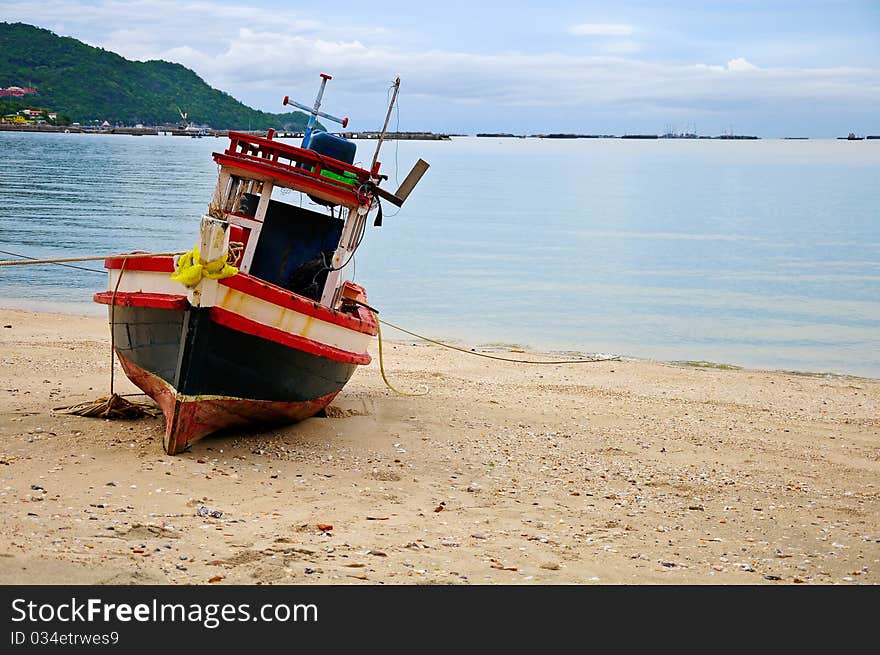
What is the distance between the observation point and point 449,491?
8.59 metres

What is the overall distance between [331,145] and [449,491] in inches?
160

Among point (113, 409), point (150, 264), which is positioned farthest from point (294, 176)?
point (113, 409)

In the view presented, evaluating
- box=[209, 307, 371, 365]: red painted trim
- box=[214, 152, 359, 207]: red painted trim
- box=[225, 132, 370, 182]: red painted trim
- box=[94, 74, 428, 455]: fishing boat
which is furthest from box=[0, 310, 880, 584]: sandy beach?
box=[225, 132, 370, 182]: red painted trim

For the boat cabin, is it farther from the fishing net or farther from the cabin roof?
the fishing net

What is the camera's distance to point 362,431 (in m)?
10.6

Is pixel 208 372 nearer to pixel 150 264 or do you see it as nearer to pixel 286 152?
pixel 150 264

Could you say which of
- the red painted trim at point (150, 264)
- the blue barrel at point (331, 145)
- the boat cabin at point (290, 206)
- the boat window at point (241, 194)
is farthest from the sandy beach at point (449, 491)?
the blue barrel at point (331, 145)

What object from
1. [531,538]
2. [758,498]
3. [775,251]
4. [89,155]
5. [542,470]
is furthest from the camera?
[89,155]

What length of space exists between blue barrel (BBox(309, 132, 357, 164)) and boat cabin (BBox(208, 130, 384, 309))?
11mm

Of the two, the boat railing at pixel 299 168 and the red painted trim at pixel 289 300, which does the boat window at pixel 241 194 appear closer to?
the boat railing at pixel 299 168

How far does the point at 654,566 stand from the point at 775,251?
3198 centimetres

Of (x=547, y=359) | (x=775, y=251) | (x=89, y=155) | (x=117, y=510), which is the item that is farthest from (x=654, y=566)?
(x=89, y=155)

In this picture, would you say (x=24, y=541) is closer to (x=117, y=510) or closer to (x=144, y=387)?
(x=117, y=510)

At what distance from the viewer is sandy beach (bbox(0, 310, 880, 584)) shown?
6410 mm
